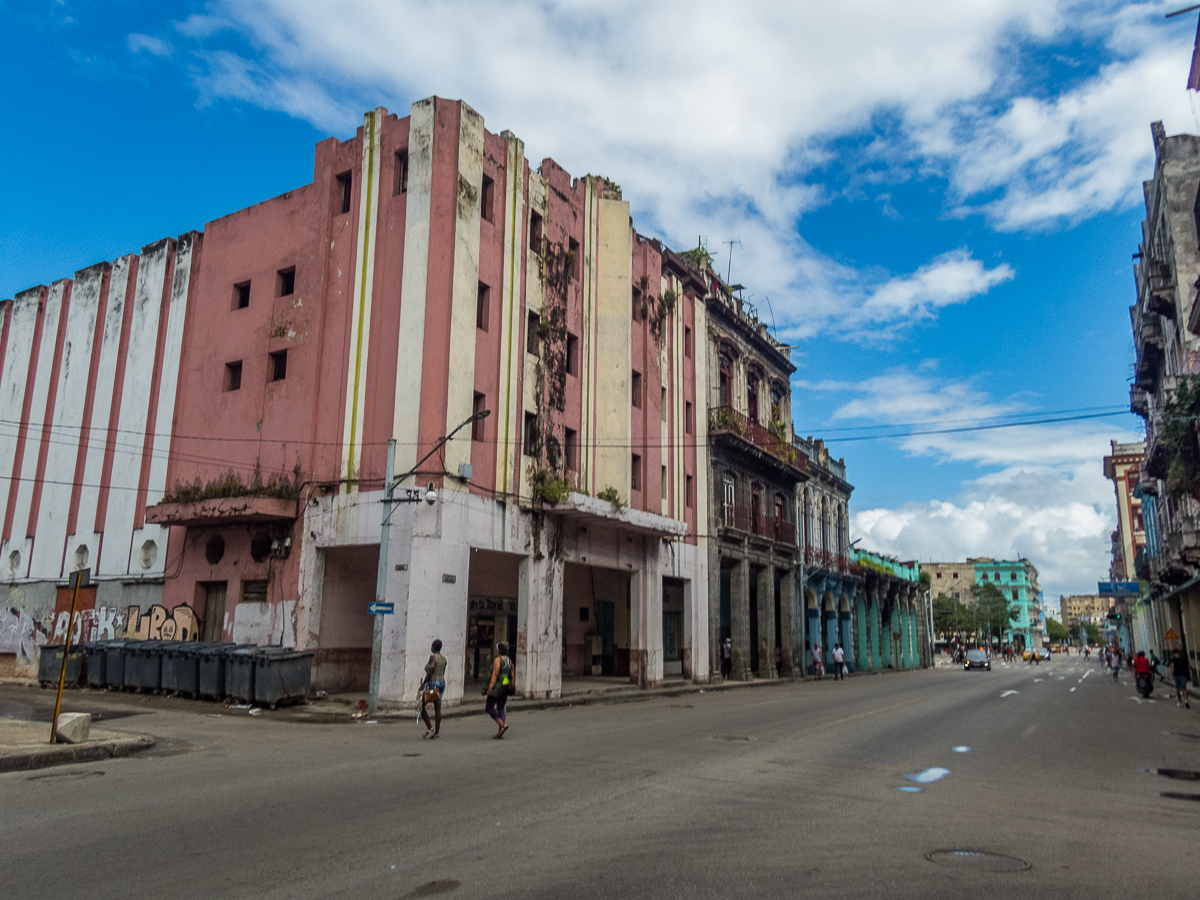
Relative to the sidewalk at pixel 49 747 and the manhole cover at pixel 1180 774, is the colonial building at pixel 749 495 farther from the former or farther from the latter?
the sidewalk at pixel 49 747

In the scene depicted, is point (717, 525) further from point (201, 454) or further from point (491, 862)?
point (491, 862)

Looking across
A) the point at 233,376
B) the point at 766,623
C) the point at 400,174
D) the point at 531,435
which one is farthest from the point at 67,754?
the point at 766,623

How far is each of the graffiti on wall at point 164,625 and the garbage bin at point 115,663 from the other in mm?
1499

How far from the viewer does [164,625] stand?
953 inches

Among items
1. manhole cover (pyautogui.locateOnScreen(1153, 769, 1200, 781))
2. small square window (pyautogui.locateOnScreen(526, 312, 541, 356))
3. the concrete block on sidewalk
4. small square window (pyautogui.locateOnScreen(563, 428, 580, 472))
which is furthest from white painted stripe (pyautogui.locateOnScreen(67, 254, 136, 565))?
manhole cover (pyautogui.locateOnScreen(1153, 769, 1200, 781))

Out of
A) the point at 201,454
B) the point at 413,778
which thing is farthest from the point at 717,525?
the point at 413,778

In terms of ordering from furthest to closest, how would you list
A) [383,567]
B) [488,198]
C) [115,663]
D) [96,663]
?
[488,198] → [96,663] → [115,663] → [383,567]

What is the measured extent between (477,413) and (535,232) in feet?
23.6

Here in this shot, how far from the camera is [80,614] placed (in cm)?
2719

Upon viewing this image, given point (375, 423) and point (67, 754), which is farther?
point (375, 423)

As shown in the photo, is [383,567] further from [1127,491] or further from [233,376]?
[1127,491]

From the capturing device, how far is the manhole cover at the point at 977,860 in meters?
6.02

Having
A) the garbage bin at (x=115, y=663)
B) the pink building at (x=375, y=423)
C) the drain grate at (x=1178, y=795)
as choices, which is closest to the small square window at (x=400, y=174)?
the pink building at (x=375, y=423)

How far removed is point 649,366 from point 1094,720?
18.0 metres
